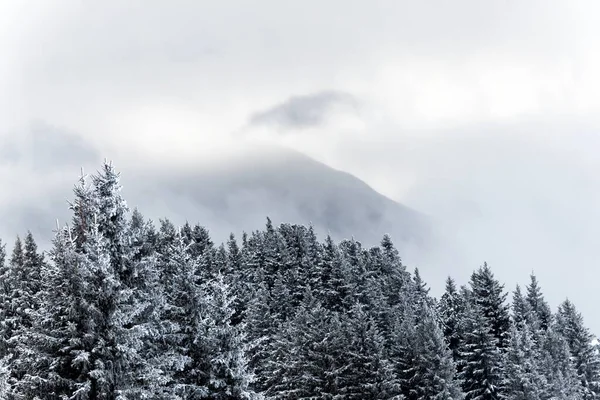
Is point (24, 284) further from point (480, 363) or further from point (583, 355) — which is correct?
point (583, 355)

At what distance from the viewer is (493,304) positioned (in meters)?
67.1

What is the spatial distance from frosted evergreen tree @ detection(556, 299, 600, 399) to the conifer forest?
17 cm

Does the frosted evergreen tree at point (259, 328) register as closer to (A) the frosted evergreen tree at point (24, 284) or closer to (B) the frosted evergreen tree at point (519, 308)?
(A) the frosted evergreen tree at point (24, 284)

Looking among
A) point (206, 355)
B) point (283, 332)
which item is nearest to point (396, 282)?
point (283, 332)

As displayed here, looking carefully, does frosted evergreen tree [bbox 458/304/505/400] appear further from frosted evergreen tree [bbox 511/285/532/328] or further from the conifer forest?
frosted evergreen tree [bbox 511/285/532/328]

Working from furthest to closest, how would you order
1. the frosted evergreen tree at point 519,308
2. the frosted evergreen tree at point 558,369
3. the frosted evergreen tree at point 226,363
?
1. the frosted evergreen tree at point 519,308
2. the frosted evergreen tree at point 558,369
3. the frosted evergreen tree at point 226,363

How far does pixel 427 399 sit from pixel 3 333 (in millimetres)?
35446

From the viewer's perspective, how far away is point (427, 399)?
52.3 metres

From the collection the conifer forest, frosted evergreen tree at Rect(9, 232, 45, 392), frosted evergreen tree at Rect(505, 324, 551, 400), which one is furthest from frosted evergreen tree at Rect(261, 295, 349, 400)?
frosted evergreen tree at Rect(9, 232, 45, 392)

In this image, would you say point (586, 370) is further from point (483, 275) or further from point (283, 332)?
point (283, 332)

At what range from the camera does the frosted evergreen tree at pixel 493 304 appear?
66.9 m

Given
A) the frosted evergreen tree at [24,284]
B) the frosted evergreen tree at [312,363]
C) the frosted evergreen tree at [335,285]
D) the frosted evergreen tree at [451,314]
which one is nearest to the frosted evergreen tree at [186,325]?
the frosted evergreen tree at [24,284]

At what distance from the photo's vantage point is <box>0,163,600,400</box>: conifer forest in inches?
955

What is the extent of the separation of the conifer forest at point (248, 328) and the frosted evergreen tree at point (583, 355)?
0.56 ft
